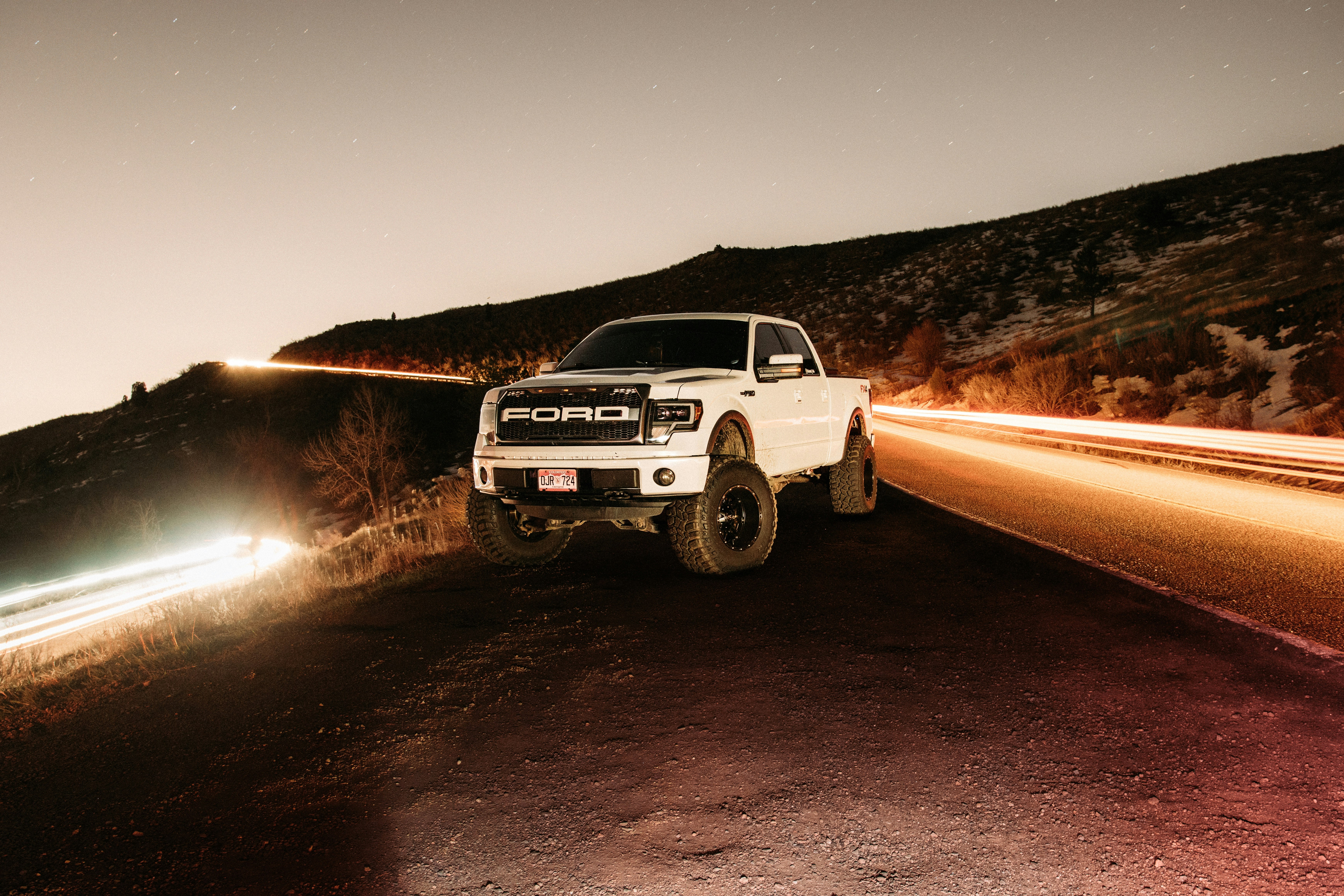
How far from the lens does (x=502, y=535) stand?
708 cm

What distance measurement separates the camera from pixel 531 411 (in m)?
6.42

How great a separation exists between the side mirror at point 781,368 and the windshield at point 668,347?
201 millimetres

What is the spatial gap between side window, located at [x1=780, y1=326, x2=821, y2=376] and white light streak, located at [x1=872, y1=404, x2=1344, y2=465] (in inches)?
295

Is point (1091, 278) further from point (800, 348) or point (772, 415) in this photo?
point (772, 415)

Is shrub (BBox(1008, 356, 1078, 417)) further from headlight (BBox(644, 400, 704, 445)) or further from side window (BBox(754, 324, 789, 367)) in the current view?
headlight (BBox(644, 400, 704, 445))

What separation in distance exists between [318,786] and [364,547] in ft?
28.8

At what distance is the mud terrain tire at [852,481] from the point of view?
931 centimetres

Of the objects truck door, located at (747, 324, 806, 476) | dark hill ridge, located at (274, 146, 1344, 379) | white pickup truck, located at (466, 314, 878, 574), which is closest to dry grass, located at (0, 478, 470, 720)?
white pickup truck, located at (466, 314, 878, 574)

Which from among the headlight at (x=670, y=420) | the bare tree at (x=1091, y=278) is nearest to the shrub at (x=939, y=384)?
the bare tree at (x=1091, y=278)

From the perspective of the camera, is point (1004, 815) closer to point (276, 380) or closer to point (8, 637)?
point (8, 637)

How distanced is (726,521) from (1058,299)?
53.1 meters

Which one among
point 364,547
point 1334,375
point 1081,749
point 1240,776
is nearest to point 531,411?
point 1081,749

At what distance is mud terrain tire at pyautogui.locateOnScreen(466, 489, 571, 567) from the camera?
6965 millimetres

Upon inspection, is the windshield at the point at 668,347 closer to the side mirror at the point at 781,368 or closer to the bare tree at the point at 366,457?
the side mirror at the point at 781,368
